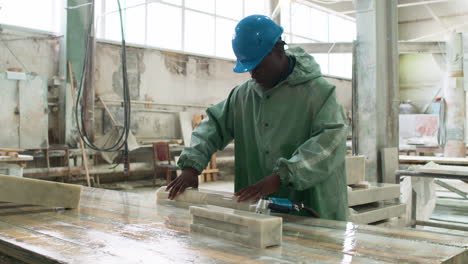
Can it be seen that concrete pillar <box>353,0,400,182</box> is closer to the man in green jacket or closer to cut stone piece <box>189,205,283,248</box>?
the man in green jacket

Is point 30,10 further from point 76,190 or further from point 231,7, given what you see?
point 76,190

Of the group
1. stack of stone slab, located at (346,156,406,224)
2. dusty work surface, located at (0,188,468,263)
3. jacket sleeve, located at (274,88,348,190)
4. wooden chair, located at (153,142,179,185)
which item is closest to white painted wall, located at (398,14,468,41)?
wooden chair, located at (153,142,179,185)

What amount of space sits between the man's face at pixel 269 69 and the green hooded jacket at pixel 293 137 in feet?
0.17

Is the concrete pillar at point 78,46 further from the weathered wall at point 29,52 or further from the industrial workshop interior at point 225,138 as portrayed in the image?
the weathered wall at point 29,52

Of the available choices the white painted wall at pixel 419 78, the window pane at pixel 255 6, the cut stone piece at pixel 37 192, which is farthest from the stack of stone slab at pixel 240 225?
the white painted wall at pixel 419 78

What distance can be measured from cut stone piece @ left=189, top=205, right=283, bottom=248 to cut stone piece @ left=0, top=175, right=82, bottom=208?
726 mm

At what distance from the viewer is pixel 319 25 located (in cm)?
1409

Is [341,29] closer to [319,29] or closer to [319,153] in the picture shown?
[319,29]

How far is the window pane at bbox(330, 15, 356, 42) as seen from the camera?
14.6m

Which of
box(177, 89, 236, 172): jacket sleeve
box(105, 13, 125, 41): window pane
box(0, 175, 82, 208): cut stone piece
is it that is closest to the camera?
box(0, 175, 82, 208): cut stone piece

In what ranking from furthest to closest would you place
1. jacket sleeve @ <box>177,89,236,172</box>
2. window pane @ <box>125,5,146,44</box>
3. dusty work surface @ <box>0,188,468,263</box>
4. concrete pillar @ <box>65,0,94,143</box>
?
1. window pane @ <box>125,5,146,44</box>
2. concrete pillar @ <box>65,0,94,143</box>
3. jacket sleeve @ <box>177,89,236,172</box>
4. dusty work surface @ <box>0,188,468,263</box>

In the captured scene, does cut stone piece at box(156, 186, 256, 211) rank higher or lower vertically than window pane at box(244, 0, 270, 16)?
lower

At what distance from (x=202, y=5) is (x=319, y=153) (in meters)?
9.46

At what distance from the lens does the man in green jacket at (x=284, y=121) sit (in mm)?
2023
